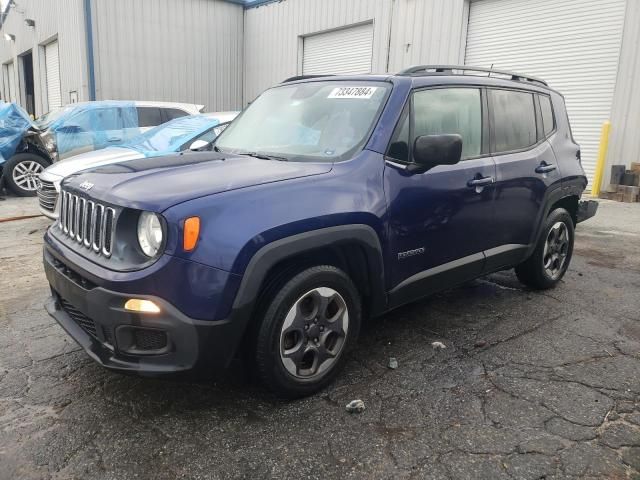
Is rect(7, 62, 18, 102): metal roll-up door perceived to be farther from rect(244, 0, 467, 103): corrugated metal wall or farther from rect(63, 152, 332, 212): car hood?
rect(63, 152, 332, 212): car hood

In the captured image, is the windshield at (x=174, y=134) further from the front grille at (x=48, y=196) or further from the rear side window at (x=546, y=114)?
the rear side window at (x=546, y=114)

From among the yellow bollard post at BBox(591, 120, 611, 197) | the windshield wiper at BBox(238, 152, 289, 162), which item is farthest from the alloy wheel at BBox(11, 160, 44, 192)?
the yellow bollard post at BBox(591, 120, 611, 197)

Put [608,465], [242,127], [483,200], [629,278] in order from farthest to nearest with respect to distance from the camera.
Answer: [629,278] → [242,127] → [483,200] → [608,465]

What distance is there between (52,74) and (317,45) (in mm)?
10441

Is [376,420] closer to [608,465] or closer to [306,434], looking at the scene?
[306,434]

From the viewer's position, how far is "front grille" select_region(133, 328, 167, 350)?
229cm

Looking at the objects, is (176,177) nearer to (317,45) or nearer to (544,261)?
(544,261)

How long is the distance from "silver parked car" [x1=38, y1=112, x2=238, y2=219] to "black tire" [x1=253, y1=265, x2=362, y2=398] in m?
3.53

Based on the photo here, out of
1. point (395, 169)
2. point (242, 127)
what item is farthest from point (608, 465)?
point (242, 127)

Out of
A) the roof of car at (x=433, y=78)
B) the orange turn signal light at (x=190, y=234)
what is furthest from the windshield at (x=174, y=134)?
the orange turn signal light at (x=190, y=234)

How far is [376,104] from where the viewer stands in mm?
3109

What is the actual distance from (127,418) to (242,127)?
2.15 meters

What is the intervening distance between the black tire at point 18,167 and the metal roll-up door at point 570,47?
9.29 meters

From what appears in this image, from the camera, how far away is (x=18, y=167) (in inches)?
373
